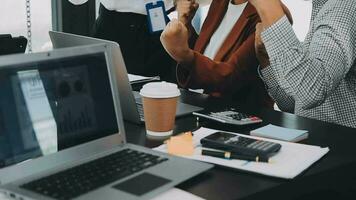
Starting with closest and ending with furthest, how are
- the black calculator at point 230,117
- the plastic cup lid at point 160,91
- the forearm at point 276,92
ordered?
1. the plastic cup lid at point 160,91
2. the black calculator at point 230,117
3. the forearm at point 276,92

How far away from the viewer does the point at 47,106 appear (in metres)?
0.97

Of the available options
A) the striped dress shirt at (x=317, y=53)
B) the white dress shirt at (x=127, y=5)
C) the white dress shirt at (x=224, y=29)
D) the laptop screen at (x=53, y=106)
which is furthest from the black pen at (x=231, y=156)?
the white dress shirt at (x=127, y=5)

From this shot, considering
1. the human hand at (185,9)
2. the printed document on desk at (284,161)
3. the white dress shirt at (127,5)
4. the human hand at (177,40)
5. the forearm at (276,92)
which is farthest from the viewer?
the white dress shirt at (127,5)

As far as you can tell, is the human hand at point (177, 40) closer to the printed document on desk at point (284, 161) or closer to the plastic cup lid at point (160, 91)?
the plastic cup lid at point (160, 91)

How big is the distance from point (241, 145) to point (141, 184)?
29 cm

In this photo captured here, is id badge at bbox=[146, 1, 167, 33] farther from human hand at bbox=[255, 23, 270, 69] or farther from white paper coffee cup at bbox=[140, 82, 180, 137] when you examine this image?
white paper coffee cup at bbox=[140, 82, 180, 137]

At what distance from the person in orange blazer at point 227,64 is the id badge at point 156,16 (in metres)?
0.19

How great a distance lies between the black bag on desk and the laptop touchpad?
2.28 feet

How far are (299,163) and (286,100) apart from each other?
0.74 metres

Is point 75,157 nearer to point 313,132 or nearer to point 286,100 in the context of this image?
point 313,132

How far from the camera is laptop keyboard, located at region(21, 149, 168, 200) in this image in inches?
33.7

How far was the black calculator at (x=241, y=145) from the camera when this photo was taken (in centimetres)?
107

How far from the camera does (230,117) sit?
1.37 m

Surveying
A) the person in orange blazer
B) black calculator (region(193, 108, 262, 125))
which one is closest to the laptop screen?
black calculator (region(193, 108, 262, 125))
